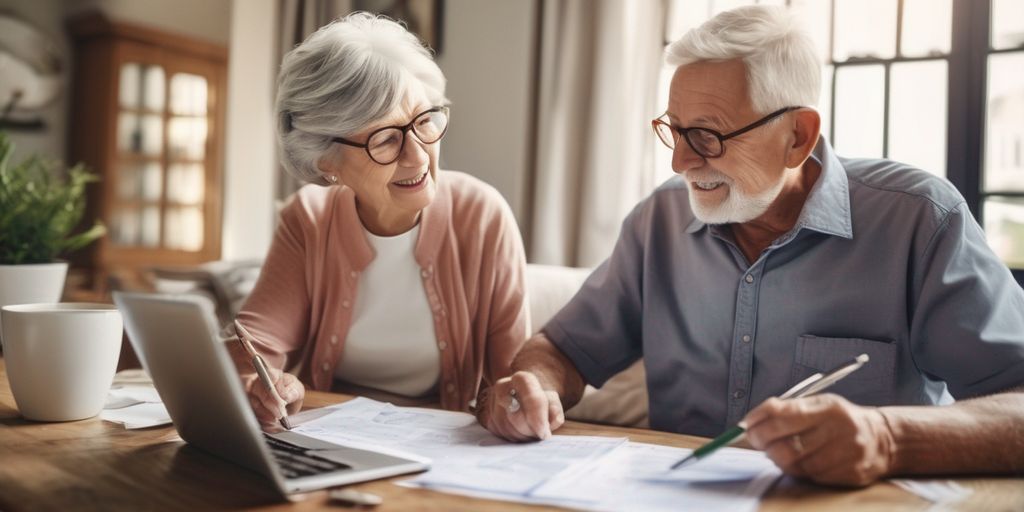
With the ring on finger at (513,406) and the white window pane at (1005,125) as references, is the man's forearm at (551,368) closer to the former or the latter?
the ring on finger at (513,406)

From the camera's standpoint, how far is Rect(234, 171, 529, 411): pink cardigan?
5.32ft

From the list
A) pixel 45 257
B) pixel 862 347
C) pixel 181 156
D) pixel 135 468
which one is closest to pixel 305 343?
pixel 45 257

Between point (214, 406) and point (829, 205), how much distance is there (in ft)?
3.06

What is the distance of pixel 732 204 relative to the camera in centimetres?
132

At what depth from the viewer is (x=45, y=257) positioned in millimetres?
1548

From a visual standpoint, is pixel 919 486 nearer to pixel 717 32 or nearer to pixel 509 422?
pixel 509 422

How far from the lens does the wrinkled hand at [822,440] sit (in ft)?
2.67

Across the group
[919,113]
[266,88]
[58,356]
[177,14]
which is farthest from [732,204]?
[177,14]

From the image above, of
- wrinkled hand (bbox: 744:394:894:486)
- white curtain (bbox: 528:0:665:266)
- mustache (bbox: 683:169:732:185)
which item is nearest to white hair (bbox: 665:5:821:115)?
mustache (bbox: 683:169:732:185)

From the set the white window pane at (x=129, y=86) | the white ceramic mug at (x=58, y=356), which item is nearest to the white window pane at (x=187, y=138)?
the white window pane at (x=129, y=86)

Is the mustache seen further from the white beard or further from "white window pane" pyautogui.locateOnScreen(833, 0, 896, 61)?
"white window pane" pyautogui.locateOnScreen(833, 0, 896, 61)

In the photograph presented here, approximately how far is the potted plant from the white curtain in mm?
1890

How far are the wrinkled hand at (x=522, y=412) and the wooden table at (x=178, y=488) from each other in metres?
0.24

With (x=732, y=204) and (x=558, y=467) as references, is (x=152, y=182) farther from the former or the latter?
(x=558, y=467)
